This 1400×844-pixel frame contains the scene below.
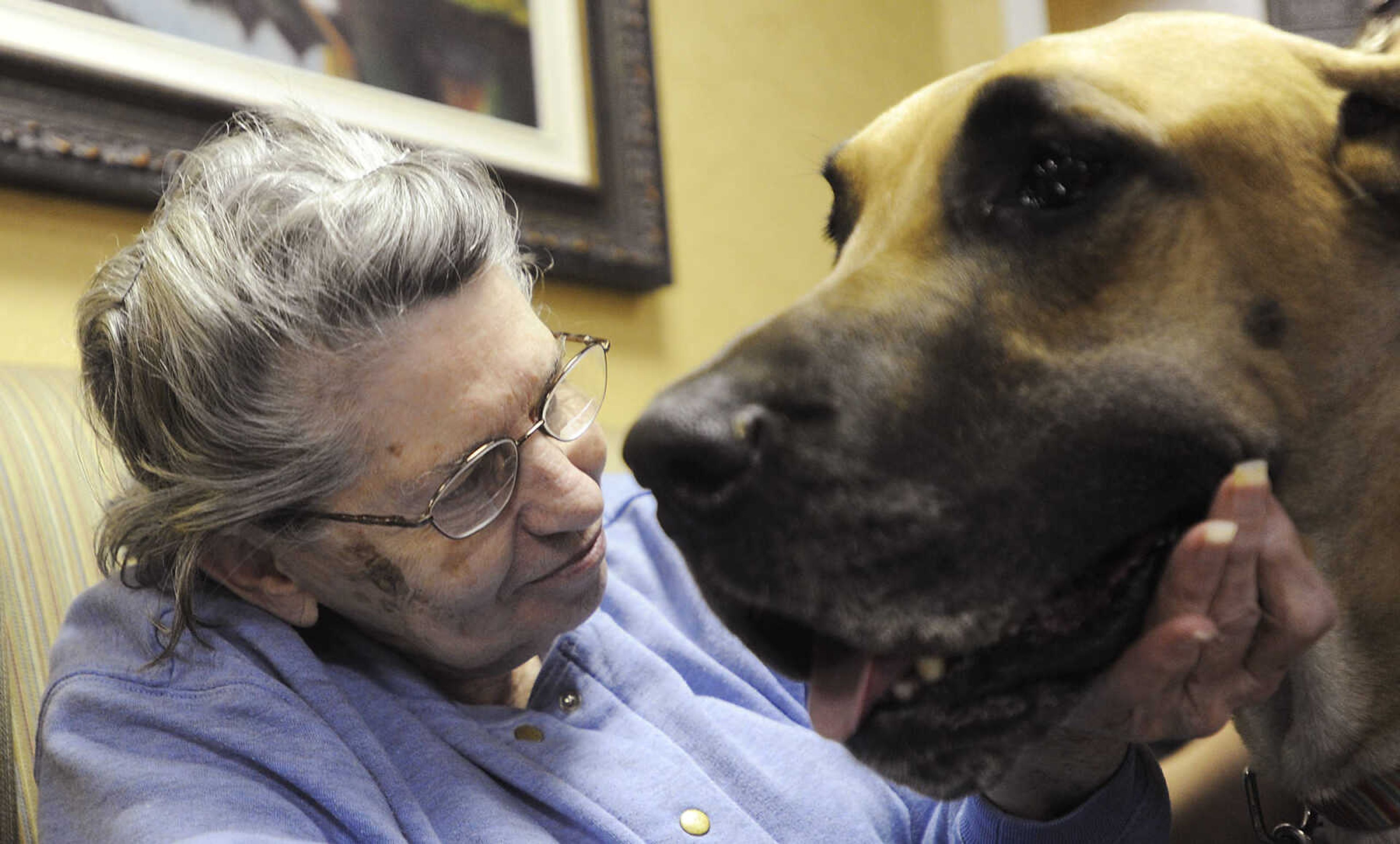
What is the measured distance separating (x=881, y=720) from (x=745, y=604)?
0.11 m

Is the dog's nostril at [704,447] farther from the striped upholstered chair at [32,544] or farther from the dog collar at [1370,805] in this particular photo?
the striped upholstered chair at [32,544]

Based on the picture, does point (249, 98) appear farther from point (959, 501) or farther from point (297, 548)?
point (959, 501)

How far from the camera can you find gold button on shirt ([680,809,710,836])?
0.98 m

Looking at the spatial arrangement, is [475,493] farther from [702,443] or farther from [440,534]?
[702,443]

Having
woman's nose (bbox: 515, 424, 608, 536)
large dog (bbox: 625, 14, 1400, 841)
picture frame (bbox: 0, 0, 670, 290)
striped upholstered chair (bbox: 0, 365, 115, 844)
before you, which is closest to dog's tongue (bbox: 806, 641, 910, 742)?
large dog (bbox: 625, 14, 1400, 841)

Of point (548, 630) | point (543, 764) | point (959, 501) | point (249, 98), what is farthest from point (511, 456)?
point (249, 98)

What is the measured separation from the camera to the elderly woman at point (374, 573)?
0.92m

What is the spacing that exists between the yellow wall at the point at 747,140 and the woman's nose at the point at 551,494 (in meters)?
0.62

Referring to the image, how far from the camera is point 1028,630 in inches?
28.4

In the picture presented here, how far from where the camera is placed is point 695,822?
98 centimetres

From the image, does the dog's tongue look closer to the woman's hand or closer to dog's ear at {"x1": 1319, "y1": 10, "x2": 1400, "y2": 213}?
the woman's hand

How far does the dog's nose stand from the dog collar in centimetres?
52

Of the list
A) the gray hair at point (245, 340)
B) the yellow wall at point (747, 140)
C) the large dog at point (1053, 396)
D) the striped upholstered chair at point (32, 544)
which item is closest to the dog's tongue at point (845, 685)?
the large dog at point (1053, 396)

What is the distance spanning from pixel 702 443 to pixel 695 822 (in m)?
0.44
